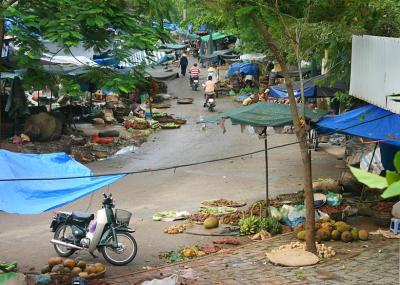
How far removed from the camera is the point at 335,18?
1166cm

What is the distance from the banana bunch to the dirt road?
0.78 meters

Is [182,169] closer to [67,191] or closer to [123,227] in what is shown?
[123,227]

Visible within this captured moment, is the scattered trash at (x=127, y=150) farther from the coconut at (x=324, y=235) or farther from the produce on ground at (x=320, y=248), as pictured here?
the produce on ground at (x=320, y=248)

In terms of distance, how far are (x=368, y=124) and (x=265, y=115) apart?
2128 millimetres

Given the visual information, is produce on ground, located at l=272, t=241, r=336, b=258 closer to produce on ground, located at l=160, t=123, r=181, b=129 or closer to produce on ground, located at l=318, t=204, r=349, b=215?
produce on ground, located at l=318, t=204, r=349, b=215

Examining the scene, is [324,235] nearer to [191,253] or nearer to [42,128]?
[191,253]

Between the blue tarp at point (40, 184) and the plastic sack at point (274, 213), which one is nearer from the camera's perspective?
the blue tarp at point (40, 184)

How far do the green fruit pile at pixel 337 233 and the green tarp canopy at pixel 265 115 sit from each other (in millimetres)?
2361

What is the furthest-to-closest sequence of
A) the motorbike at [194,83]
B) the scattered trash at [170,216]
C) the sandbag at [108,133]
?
the motorbike at [194,83]
the sandbag at [108,133]
the scattered trash at [170,216]

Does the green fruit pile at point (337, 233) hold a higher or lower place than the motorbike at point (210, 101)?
lower

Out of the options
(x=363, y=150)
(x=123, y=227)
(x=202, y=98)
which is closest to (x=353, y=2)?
(x=363, y=150)

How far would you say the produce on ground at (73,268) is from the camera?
870cm

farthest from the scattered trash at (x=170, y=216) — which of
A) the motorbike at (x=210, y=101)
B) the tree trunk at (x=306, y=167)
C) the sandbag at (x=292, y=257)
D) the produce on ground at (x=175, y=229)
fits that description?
the motorbike at (x=210, y=101)

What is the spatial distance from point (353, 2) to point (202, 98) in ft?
74.5
